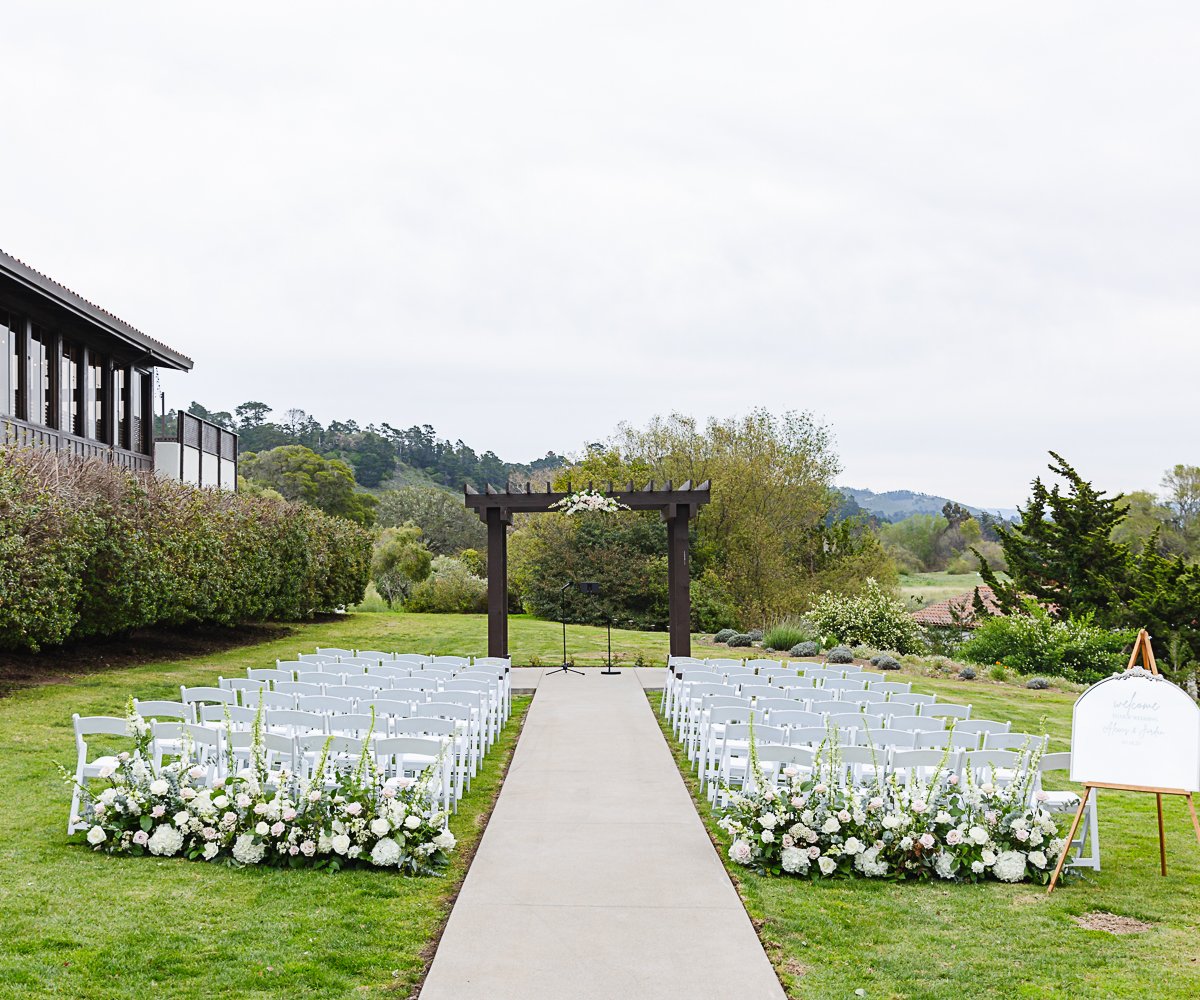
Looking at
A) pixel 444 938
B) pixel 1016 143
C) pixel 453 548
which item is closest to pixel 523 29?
pixel 1016 143

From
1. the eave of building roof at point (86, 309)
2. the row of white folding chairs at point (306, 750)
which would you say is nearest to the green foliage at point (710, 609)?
the eave of building roof at point (86, 309)

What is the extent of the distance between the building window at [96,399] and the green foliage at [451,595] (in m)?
15.5

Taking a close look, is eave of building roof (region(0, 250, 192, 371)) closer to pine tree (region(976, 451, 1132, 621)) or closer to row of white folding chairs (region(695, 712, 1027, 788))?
row of white folding chairs (region(695, 712, 1027, 788))

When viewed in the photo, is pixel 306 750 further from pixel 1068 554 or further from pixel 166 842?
pixel 1068 554

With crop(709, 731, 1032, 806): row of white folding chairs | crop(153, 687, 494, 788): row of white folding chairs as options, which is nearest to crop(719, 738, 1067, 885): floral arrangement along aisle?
crop(709, 731, 1032, 806): row of white folding chairs

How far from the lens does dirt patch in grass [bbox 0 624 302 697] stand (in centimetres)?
1666

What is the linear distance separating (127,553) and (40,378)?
511 centimetres

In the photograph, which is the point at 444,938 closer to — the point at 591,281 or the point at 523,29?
the point at 523,29

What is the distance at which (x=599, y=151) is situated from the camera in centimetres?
2064

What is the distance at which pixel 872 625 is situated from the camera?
23500 millimetres

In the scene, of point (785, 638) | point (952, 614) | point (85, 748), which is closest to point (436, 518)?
point (952, 614)

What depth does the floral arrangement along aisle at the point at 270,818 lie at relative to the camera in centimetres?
685

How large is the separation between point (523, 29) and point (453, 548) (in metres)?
45.0

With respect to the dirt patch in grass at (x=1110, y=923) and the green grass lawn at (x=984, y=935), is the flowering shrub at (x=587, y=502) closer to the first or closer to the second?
the green grass lawn at (x=984, y=935)
